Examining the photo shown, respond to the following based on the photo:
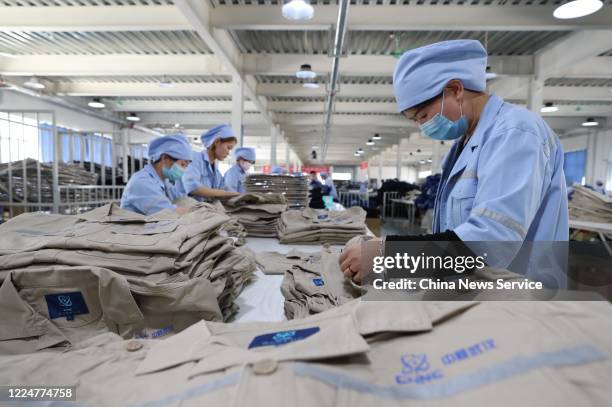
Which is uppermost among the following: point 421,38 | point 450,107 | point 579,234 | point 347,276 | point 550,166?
point 421,38

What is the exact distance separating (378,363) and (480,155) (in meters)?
0.90

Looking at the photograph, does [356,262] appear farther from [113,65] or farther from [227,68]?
[113,65]

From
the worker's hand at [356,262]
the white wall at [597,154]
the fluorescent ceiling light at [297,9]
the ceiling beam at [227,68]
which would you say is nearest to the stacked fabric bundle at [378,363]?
the worker's hand at [356,262]

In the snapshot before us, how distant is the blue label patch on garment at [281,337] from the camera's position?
59cm

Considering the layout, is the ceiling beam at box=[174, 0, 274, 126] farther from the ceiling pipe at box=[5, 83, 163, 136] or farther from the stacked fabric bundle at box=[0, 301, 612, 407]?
the ceiling pipe at box=[5, 83, 163, 136]

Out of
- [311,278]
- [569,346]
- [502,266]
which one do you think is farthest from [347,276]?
[569,346]

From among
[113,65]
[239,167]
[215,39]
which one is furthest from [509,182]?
[113,65]

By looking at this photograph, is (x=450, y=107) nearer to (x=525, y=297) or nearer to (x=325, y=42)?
(x=525, y=297)

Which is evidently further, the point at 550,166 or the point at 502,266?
the point at 550,166

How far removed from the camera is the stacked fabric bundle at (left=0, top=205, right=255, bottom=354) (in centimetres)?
92

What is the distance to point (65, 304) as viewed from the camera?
3.10 ft

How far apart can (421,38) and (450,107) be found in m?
5.19

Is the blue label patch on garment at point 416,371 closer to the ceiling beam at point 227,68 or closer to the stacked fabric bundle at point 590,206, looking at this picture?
the stacked fabric bundle at point 590,206

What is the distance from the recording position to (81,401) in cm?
55
